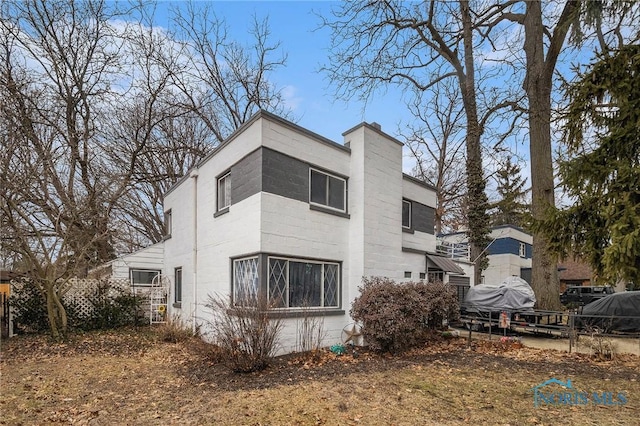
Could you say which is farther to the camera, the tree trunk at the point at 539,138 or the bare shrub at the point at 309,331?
the tree trunk at the point at 539,138

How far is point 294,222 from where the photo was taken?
941cm

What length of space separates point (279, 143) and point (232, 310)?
408cm

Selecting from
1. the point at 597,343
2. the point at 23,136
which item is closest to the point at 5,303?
the point at 23,136

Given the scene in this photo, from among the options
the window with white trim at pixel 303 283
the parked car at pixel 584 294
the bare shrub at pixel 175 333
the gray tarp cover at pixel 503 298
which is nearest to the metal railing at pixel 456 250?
the parked car at pixel 584 294

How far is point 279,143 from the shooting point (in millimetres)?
9312

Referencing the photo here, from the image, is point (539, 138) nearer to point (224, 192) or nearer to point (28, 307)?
point (224, 192)

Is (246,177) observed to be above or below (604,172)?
above

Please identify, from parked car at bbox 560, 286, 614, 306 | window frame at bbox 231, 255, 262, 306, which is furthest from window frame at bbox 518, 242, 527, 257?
window frame at bbox 231, 255, 262, 306

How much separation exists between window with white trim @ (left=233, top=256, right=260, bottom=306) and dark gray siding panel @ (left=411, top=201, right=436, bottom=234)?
677 cm

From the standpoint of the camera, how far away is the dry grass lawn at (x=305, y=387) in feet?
17.0

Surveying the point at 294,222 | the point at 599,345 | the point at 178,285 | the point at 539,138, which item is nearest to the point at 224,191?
the point at 294,222

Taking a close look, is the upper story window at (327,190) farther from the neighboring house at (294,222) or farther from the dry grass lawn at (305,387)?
the dry grass lawn at (305,387)

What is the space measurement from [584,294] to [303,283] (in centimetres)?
2333

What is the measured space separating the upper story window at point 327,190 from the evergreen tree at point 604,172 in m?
5.07
